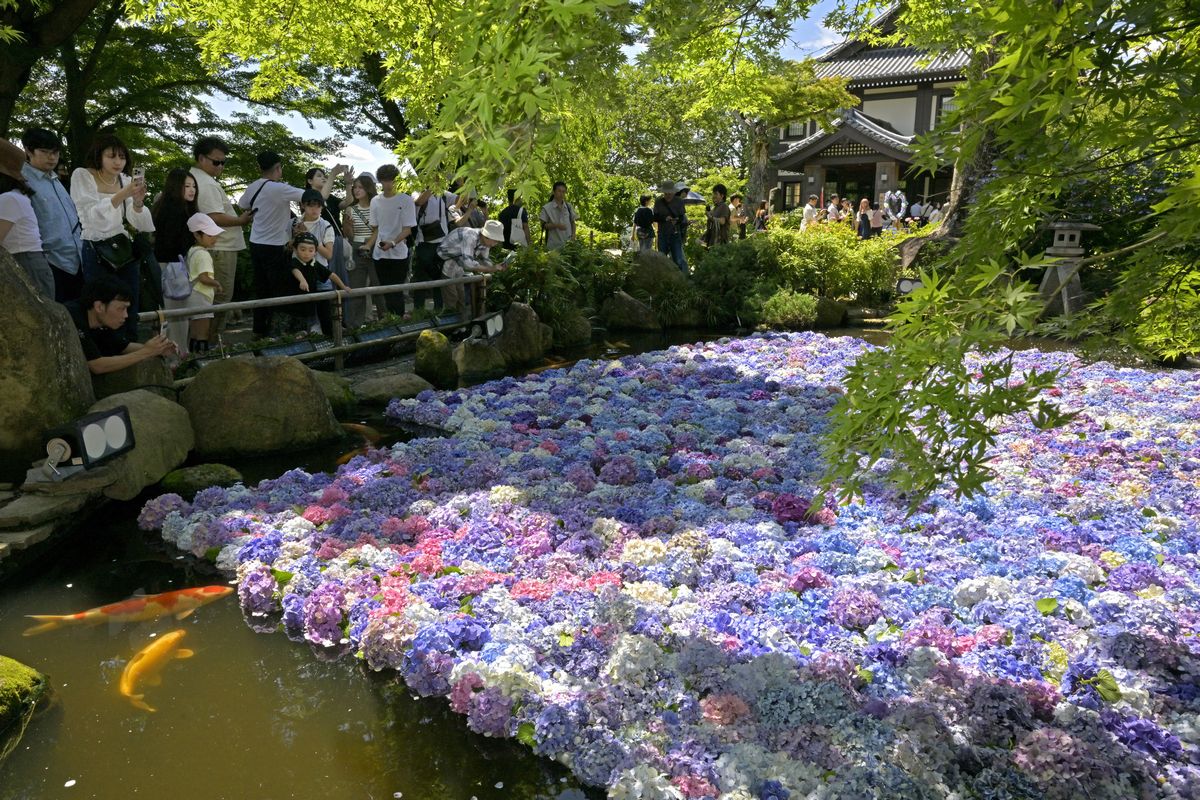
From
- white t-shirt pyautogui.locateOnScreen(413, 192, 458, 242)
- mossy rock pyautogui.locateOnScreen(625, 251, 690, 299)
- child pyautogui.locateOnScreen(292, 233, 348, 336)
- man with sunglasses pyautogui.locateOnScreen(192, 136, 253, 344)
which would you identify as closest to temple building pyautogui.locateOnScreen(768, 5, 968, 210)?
mossy rock pyautogui.locateOnScreen(625, 251, 690, 299)

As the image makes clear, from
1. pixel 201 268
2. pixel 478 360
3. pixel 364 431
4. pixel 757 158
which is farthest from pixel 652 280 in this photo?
pixel 757 158

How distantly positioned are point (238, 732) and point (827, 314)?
13.1 meters

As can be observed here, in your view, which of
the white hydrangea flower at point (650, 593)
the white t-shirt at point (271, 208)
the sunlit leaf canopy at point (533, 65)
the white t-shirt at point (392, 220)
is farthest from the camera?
the white t-shirt at point (392, 220)

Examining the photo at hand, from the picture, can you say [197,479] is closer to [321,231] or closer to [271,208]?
[271,208]

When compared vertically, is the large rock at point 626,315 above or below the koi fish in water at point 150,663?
above

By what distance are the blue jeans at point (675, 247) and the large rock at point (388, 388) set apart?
834 centimetres

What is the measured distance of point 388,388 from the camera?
9328 mm

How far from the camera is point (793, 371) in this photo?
10625 millimetres

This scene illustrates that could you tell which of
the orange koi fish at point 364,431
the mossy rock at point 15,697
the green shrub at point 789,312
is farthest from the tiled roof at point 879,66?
the mossy rock at point 15,697

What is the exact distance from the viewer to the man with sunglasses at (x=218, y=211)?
817 cm

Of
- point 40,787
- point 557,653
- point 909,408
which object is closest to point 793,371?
point 557,653

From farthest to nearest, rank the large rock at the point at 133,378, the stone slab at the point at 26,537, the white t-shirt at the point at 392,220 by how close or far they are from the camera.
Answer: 1. the white t-shirt at the point at 392,220
2. the large rock at the point at 133,378
3. the stone slab at the point at 26,537

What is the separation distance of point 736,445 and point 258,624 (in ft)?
13.2

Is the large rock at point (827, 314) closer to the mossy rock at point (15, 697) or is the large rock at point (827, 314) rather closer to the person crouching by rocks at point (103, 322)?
the person crouching by rocks at point (103, 322)
